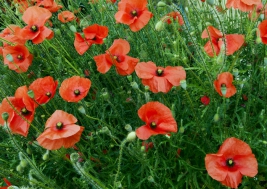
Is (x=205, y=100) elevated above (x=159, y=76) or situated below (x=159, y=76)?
below

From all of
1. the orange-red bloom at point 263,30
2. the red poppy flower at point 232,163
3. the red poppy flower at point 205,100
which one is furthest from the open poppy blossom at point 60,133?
the orange-red bloom at point 263,30

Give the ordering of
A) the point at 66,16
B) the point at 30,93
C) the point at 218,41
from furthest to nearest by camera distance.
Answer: the point at 66,16 < the point at 218,41 < the point at 30,93

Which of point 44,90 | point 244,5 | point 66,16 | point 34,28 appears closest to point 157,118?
point 44,90

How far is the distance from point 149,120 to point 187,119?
1.30 ft

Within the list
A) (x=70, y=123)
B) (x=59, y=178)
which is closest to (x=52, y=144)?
(x=70, y=123)

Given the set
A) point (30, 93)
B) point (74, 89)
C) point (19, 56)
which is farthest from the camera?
point (19, 56)

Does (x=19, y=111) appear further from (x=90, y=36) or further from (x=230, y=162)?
(x=230, y=162)

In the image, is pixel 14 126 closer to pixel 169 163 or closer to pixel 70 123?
pixel 70 123

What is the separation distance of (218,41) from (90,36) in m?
0.60

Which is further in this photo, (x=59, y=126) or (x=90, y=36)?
(x=90, y=36)

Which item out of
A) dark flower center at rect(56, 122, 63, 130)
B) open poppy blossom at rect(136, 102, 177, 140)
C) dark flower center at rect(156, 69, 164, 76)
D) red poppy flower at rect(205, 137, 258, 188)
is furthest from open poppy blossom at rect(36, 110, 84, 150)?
red poppy flower at rect(205, 137, 258, 188)

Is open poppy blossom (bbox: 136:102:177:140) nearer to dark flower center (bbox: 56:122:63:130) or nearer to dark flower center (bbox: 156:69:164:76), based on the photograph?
dark flower center (bbox: 156:69:164:76)

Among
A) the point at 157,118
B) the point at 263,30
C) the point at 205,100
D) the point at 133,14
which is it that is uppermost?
the point at 133,14

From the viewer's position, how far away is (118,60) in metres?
1.80
